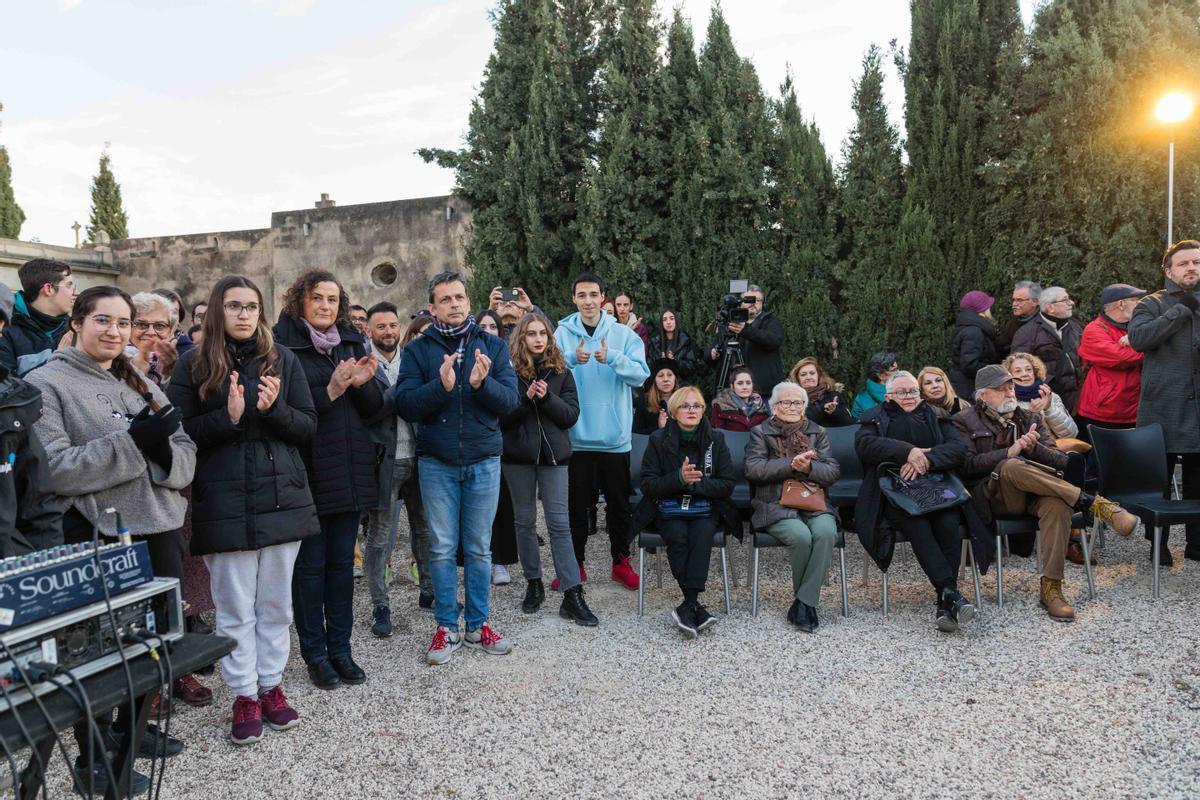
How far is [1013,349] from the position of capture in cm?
646

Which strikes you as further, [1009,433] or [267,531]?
[1009,433]

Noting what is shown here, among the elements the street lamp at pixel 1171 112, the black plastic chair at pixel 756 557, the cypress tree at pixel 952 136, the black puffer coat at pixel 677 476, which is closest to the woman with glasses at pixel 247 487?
the black puffer coat at pixel 677 476

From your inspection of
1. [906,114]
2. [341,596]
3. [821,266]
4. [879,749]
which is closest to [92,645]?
[341,596]

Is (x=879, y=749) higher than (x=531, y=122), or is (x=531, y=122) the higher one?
(x=531, y=122)

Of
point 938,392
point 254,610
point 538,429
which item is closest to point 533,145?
point 538,429

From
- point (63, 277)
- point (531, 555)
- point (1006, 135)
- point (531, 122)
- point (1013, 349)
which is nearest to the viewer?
point (63, 277)

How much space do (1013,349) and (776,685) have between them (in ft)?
13.2

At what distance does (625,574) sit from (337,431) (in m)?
2.33

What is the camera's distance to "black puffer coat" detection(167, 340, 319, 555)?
322cm

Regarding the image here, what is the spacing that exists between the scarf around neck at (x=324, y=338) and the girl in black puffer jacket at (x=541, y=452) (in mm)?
1127

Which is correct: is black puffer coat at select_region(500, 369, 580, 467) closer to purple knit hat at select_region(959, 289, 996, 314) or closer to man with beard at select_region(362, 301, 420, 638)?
man with beard at select_region(362, 301, 420, 638)

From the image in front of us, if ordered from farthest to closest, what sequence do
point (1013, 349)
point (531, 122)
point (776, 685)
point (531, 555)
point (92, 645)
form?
point (531, 122), point (1013, 349), point (531, 555), point (776, 685), point (92, 645)

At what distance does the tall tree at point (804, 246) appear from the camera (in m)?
8.38

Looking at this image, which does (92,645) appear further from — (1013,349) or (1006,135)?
(1006,135)
